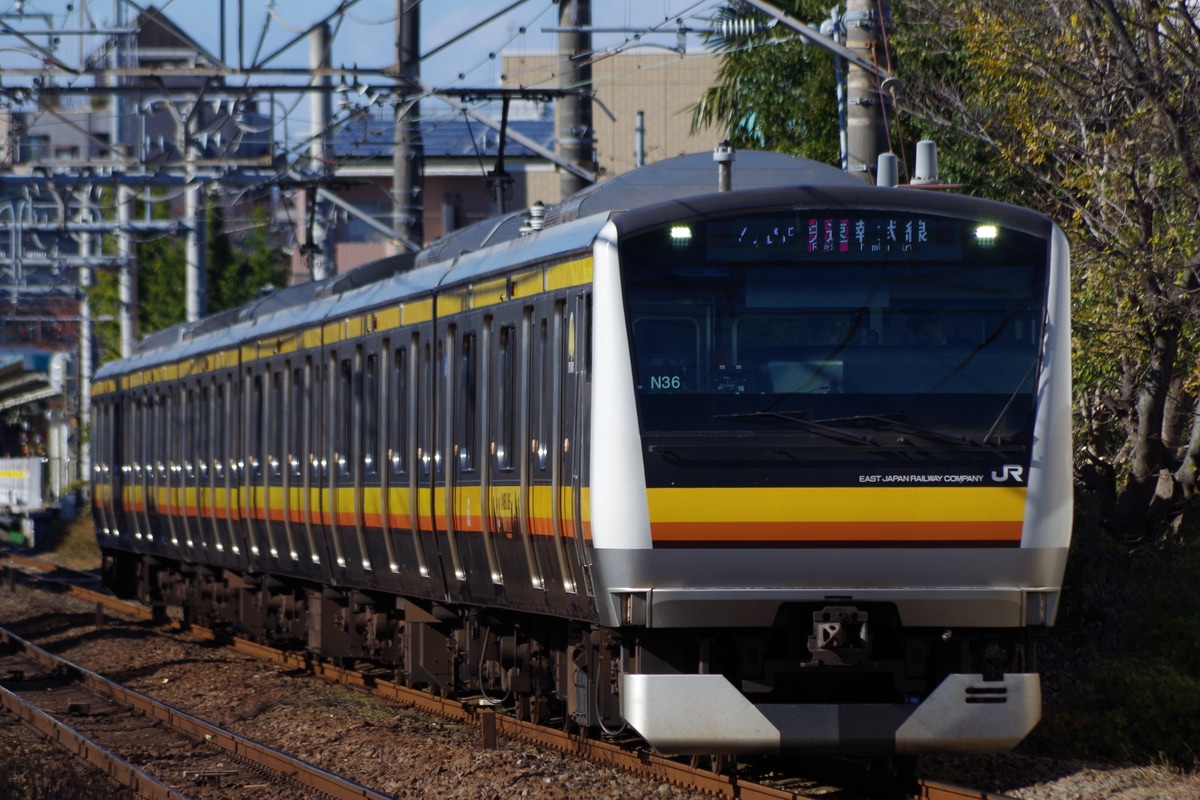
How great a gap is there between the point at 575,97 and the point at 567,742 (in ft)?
30.7

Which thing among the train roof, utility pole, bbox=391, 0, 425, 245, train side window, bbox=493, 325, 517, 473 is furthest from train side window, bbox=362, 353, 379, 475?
utility pole, bbox=391, 0, 425, 245

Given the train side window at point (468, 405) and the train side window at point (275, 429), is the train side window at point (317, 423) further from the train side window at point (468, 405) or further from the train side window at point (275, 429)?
the train side window at point (468, 405)

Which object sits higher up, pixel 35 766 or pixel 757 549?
pixel 757 549

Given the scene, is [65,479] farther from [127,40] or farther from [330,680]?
[330,680]

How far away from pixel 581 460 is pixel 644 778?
199 cm

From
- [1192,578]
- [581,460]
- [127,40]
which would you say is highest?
[127,40]

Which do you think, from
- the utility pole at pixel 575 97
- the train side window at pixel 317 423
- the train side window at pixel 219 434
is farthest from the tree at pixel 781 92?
the train side window at pixel 317 423

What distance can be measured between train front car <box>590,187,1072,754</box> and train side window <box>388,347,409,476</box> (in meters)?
4.35

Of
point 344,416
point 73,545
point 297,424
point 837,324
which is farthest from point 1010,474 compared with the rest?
point 73,545

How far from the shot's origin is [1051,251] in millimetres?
9203

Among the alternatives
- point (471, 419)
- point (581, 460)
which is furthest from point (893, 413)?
point (471, 419)

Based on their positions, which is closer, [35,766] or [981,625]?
[981,625]

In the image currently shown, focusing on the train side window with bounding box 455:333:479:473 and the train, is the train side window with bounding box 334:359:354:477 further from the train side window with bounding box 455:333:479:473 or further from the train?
the train

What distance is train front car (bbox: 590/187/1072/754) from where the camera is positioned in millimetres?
8867
